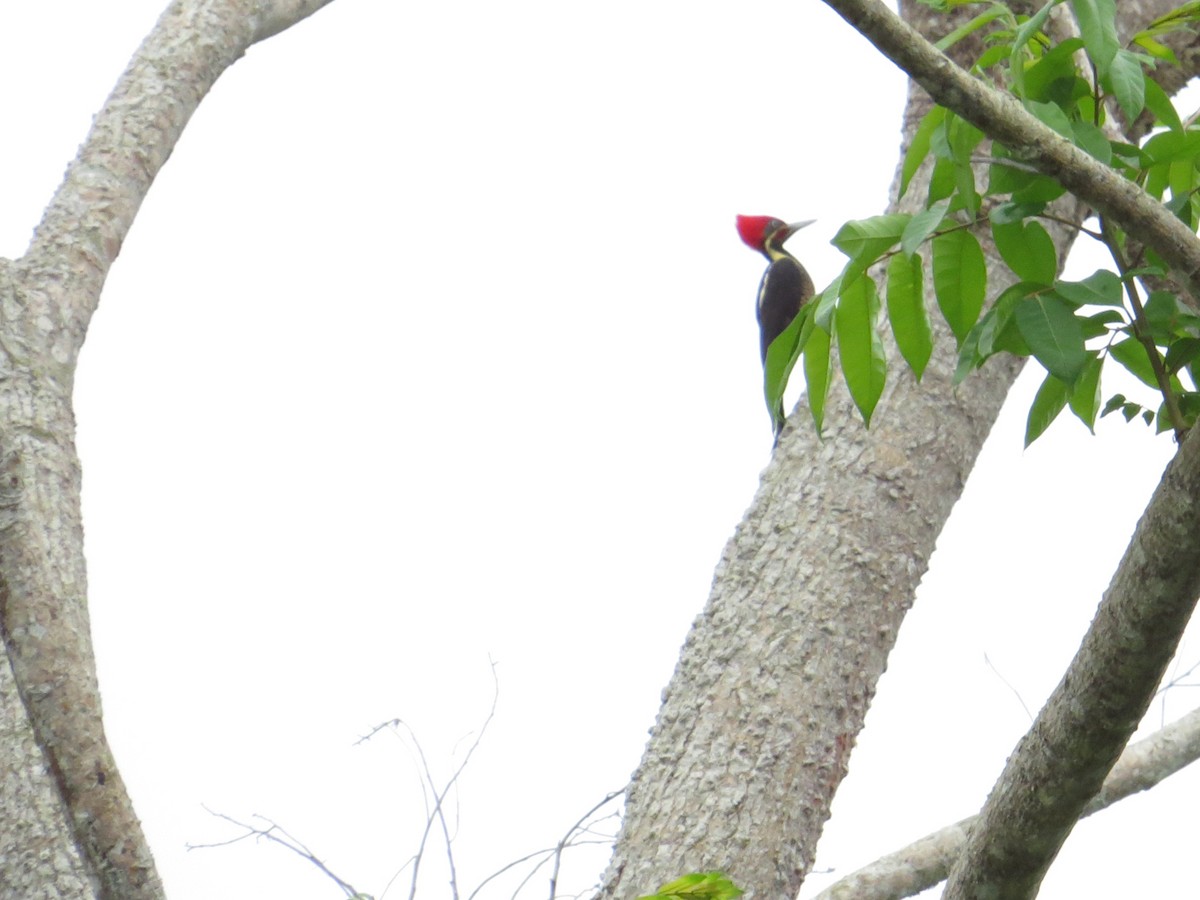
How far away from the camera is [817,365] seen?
901mm

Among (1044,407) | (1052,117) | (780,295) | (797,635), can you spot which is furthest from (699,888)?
(780,295)

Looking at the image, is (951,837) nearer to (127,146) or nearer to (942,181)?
(942,181)

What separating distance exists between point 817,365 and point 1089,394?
191 mm

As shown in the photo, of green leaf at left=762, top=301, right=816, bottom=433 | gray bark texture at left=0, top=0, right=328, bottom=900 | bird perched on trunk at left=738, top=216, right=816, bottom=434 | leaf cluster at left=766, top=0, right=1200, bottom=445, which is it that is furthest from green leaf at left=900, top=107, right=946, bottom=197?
bird perched on trunk at left=738, top=216, right=816, bottom=434

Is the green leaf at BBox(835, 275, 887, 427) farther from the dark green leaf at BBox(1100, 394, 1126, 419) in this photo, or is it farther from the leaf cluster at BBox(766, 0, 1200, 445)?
the dark green leaf at BBox(1100, 394, 1126, 419)

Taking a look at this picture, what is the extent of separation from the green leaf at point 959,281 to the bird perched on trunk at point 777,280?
315 centimetres

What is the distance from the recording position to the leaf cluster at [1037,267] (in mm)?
727

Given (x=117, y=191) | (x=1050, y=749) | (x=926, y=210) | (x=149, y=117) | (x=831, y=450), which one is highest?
(x=149, y=117)

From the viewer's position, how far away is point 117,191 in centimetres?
197

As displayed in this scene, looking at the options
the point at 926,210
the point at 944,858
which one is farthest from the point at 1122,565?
the point at 944,858

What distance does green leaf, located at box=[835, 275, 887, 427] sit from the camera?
2.77ft

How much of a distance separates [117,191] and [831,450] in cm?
125

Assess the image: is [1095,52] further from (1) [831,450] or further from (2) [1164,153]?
(1) [831,450]

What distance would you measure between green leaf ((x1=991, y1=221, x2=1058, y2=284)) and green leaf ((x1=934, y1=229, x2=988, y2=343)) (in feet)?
0.14
